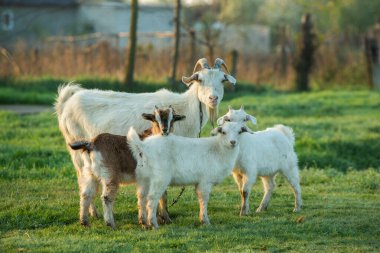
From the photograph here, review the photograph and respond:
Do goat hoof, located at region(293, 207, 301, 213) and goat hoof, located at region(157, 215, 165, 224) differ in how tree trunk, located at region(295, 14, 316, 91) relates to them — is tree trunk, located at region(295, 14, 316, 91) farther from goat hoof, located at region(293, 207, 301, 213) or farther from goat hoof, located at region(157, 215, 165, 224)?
goat hoof, located at region(157, 215, 165, 224)

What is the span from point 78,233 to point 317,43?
23.4 meters

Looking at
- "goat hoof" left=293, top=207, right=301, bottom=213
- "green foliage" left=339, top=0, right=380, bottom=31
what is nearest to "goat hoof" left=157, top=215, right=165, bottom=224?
"goat hoof" left=293, top=207, right=301, bottom=213

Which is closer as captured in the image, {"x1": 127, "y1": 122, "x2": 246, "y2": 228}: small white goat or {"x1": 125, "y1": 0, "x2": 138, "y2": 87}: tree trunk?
{"x1": 127, "y1": 122, "x2": 246, "y2": 228}: small white goat

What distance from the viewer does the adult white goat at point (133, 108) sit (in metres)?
10.6

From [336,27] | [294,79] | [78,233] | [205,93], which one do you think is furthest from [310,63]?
[78,233]

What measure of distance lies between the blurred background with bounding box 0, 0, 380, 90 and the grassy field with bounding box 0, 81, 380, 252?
9.38m

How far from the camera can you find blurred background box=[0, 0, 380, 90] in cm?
2834

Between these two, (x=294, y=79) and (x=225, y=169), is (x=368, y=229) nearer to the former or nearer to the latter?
(x=225, y=169)

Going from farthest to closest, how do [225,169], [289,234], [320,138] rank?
[320,138] → [225,169] → [289,234]

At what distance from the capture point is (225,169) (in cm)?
978

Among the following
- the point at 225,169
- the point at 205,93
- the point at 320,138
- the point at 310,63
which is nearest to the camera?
the point at 225,169

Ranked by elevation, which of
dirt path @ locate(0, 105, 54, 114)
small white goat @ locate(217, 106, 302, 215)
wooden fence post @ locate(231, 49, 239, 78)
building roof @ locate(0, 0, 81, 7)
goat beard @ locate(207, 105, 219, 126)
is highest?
building roof @ locate(0, 0, 81, 7)

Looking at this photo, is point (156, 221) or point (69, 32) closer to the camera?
point (156, 221)

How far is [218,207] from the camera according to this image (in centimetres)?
1084
